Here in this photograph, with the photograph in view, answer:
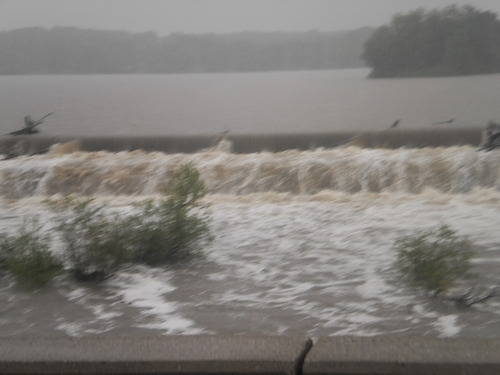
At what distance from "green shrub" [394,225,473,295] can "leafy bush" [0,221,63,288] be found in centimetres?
231

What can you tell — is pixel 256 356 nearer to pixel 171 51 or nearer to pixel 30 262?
pixel 30 262

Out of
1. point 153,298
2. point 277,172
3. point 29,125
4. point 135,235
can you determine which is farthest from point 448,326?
point 29,125

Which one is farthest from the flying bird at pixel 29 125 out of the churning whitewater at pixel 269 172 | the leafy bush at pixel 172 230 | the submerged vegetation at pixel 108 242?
the leafy bush at pixel 172 230

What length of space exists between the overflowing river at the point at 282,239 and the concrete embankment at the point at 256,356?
0.75 metres

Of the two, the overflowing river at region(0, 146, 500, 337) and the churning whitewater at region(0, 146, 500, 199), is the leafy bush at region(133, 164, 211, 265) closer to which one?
the overflowing river at region(0, 146, 500, 337)

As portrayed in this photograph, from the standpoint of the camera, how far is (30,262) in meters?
4.52

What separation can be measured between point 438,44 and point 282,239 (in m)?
2.68

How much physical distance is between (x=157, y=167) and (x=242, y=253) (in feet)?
7.86

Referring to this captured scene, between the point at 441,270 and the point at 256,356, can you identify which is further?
the point at 441,270

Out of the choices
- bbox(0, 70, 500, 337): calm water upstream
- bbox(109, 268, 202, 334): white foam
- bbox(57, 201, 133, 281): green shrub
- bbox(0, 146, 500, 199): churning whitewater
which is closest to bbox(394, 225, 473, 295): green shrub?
bbox(0, 70, 500, 337): calm water upstream

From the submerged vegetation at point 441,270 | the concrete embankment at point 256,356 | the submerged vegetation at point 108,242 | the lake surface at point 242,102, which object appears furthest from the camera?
the lake surface at point 242,102

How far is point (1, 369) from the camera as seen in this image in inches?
115

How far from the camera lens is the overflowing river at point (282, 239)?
12.9 ft

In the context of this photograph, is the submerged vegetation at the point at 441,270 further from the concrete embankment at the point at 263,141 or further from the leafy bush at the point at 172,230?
the concrete embankment at the point at 263,141
